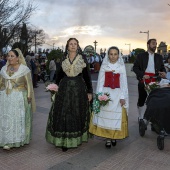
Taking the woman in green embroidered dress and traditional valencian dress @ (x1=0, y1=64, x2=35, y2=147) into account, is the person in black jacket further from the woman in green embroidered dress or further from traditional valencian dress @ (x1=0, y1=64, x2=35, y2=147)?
traditional valencian dress @ (x1=0, y1=64, x2=35, y2=147)

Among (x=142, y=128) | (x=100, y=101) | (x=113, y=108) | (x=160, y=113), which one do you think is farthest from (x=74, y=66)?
(x=142, y=128)

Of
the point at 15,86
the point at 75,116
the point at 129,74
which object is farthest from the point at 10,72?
the point at 129,74

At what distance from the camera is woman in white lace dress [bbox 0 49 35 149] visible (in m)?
4.49

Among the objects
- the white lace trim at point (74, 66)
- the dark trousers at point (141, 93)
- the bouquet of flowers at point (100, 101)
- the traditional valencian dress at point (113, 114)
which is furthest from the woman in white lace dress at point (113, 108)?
the dark trousers at point (141, 93)

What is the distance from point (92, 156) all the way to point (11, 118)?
58.3 inches

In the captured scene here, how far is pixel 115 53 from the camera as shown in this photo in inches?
180

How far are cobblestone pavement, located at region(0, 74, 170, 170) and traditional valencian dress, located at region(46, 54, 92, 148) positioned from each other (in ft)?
0.76

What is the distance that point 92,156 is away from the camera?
4328 millimetres

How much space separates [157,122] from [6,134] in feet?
8.44

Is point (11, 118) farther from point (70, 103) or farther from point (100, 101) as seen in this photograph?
point (100, 101)

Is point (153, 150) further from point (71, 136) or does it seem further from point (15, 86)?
point (15, 86)

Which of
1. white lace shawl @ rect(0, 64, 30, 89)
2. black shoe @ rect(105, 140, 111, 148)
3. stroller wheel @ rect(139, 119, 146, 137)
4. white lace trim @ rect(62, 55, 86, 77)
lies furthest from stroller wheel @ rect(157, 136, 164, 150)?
white lace shawl @ rect(0, 64, 30, 89)

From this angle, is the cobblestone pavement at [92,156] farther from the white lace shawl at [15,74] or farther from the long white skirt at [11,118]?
the white lace shawl at [15,74]

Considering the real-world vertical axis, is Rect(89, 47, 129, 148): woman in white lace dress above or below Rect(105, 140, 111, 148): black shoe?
above
